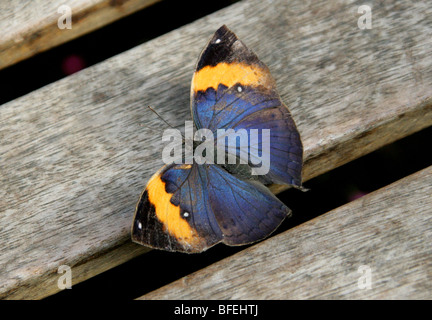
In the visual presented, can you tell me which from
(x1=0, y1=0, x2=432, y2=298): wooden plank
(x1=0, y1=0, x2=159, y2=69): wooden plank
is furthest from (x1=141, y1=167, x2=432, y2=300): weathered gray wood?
(x1=0, y1=0, x2=159, y2=69): wooden plank

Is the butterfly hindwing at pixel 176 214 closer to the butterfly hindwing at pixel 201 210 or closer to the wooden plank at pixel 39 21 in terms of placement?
the butterfly hindwing at pixel 201 210

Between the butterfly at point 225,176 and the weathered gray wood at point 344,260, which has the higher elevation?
the butterfly at point 225,176

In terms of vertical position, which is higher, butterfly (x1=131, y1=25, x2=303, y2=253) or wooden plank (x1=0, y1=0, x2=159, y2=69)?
wooden plank (x1=0, y1=0, x2=159, y2=69)

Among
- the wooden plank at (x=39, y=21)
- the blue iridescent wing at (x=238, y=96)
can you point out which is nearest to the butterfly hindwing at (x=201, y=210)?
the blue iridescent wing at (x=238, y=96)

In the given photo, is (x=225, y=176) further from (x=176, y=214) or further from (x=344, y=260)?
(x=344, y=260)

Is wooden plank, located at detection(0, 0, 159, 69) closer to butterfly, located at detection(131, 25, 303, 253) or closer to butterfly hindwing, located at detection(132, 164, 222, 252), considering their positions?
butterfly, located at detection(131, 25, 303, 253)
